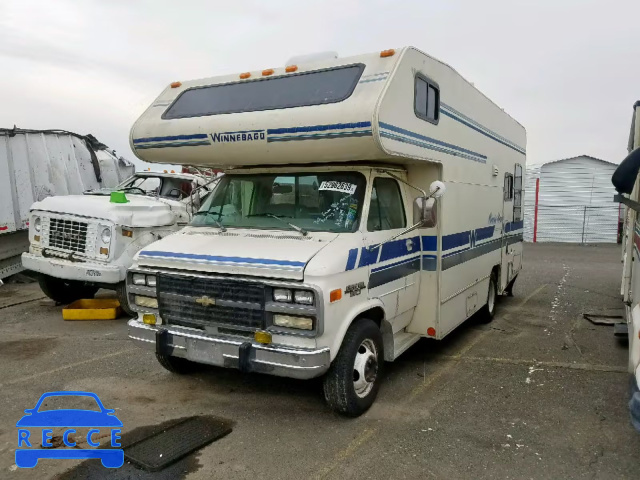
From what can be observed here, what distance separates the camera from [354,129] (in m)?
4.43

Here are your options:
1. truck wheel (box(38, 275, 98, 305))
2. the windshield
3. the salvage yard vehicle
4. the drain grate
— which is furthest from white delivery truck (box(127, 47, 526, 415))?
truck wheel (box(38, 275, 98, 305))

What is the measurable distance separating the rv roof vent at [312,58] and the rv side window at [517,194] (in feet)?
16.9

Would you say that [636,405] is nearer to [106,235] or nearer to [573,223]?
[106,235]

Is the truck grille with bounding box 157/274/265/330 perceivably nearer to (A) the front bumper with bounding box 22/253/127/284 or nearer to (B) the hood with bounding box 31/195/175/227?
(A) the front bumper with bounding box 22/253/127/284

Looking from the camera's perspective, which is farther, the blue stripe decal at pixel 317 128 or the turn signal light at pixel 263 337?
the blue stripe decal at pixel 317 128

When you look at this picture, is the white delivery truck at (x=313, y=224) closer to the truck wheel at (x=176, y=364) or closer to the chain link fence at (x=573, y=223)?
the truck wheel at (x=176, y=364)

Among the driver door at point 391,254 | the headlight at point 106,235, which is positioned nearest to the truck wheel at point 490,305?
the driver door at point 391,254

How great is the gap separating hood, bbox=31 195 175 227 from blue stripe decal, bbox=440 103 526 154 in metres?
4.77

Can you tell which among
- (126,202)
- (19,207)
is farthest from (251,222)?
(19,207)

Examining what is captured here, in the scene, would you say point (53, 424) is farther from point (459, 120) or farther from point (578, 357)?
point (578, 357)

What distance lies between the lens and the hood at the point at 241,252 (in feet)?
13.9

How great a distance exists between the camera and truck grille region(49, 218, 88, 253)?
7.92 metres

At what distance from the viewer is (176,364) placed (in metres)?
5.51

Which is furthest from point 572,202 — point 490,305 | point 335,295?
point 335,295
